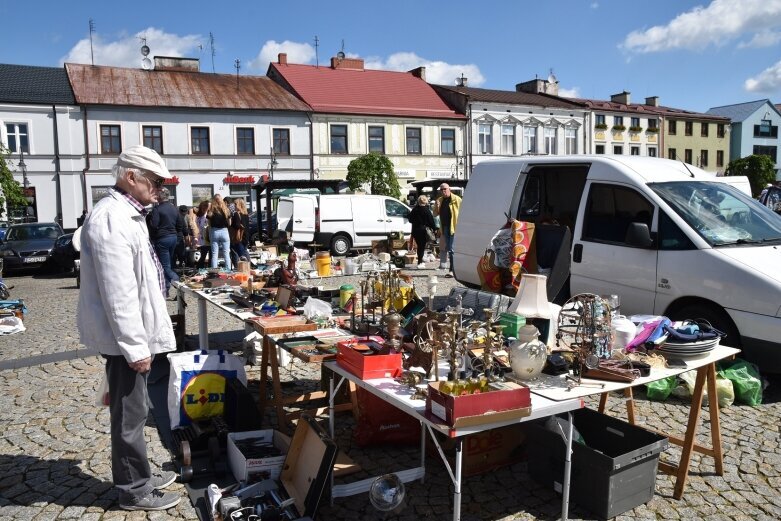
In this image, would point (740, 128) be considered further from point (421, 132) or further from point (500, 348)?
point (500, 348)

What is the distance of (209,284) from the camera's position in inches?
263

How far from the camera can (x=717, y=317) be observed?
5414 millimetres

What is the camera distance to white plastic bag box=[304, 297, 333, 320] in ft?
16.1

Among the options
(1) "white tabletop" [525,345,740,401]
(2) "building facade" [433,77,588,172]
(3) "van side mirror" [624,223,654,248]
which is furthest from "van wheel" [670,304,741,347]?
(2) "building facade" [433,77,588,172]

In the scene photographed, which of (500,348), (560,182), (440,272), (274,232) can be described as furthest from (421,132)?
(500,348)

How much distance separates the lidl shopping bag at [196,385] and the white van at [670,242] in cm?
333

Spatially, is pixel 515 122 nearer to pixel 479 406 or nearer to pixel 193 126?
pixel 193 126

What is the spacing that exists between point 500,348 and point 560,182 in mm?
5103

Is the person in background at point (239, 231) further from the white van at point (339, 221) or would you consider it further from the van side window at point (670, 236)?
the van side window at point (670, 236)

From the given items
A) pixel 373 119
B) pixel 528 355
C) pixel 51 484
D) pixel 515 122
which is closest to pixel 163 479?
pixel 51 484

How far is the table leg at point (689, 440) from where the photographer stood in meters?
3.80

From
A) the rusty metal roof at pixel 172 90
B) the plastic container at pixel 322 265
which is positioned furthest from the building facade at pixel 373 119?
the plastic container at pixel 322 265

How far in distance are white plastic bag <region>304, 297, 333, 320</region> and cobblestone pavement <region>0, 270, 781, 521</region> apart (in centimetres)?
86

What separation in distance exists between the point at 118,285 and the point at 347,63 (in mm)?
36922
